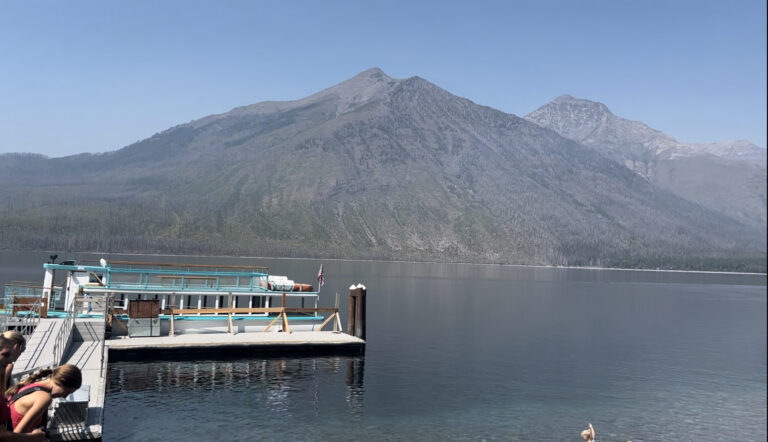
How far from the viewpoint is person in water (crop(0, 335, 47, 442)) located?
1356 centimetres

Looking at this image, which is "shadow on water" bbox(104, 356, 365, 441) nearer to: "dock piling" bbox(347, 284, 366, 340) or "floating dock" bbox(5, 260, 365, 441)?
"floating dock" bbox(5, 260, 365, 441)

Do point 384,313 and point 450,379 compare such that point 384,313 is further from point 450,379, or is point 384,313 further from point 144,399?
point 144,399

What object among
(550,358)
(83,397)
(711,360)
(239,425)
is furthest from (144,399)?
(711,360)

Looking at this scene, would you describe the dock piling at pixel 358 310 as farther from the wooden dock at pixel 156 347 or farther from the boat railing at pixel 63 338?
the boat railing at pixel 63 338

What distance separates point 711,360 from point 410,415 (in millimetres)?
46405

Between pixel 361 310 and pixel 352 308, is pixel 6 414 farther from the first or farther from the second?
pixel 352 308

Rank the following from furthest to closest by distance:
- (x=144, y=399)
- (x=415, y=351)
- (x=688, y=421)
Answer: (x=415, y=351) < (x=688, y=421) < (x=144, y=399)

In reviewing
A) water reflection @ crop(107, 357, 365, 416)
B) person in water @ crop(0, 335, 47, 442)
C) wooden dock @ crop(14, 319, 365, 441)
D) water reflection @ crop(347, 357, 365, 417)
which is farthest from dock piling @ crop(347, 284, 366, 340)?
person in water @ crop(0, 335, 47, 442)

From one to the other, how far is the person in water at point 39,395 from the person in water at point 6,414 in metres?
0.29

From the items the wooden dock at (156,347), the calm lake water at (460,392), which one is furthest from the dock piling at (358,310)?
the calm lake water at (460,392)

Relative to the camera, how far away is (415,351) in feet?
218

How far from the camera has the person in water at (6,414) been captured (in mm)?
13562

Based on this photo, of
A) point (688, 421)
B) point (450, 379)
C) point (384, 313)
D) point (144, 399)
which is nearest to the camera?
point (144, 399)

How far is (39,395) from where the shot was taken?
1462cm
